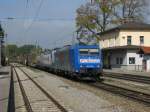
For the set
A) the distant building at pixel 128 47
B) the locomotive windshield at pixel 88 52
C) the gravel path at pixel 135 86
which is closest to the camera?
the gravel path at pixel 135 86

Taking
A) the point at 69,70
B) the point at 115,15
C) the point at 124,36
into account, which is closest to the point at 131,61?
the point at 124,36

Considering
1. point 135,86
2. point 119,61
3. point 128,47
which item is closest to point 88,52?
point 135,86

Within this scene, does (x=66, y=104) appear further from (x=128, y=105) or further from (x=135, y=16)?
(x=135, y=16)

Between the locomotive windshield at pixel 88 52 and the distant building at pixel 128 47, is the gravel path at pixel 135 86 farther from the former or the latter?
the distant building at pixel 128 47

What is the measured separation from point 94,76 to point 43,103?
17102mm

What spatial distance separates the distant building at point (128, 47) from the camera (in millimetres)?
66438

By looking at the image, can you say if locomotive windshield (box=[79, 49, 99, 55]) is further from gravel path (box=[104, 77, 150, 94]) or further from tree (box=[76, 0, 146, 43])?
tree (box=[76, 0, 146, 43])

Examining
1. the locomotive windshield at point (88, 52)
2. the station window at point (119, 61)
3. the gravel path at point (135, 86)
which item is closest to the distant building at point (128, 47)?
the station window at point (119, 61)

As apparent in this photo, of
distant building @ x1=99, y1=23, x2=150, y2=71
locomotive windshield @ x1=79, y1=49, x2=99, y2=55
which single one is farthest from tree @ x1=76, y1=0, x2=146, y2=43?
locomotive windshield @ x1=79, y1=49, x2=99, y2=55

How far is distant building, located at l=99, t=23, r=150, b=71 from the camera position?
218 feet

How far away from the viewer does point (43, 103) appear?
63.1 feet

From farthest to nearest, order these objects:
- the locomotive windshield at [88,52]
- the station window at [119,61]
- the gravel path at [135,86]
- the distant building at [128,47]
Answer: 1. the station window at [119,61]
2. the distant building at [128,47]
3. the locomotive windshield at [88,52]
4. the gravel path at [135,86]

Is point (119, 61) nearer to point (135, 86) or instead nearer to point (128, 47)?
point (128, 47)

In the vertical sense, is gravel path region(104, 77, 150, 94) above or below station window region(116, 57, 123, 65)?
below
